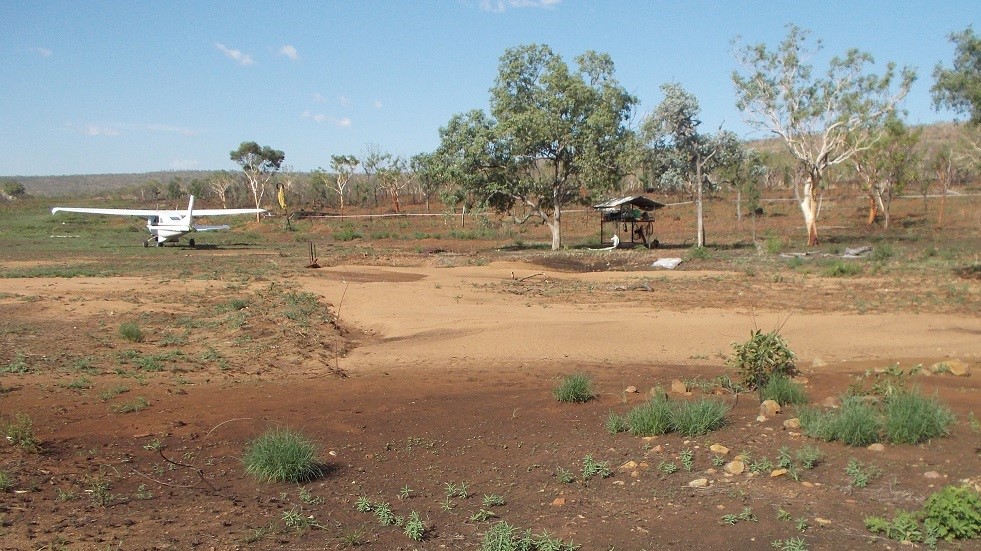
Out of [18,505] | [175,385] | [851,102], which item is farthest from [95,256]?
[851,102]

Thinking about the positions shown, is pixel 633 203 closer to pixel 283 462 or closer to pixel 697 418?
pixel 697 418

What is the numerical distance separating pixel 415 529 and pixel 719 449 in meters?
3.29

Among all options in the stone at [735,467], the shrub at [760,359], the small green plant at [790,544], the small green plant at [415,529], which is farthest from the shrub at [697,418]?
the small green plant at [415,529]

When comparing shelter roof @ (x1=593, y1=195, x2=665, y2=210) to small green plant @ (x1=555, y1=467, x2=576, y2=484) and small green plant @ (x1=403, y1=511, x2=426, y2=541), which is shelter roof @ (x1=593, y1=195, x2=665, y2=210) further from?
small green plant @ (x1=403, y1=511, x2=426, y2=541)

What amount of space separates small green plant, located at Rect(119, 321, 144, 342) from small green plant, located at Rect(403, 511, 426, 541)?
9.57m

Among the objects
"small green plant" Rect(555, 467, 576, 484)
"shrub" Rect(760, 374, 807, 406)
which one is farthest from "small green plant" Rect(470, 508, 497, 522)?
"shrub" Rect(760, 374, 807, 406)

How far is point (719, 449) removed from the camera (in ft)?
24.3

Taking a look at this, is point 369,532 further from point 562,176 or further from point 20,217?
point 20,217

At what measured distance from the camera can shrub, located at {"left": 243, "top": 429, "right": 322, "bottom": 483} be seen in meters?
6.94

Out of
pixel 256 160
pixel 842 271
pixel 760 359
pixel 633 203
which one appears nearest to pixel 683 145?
pixel 633 203

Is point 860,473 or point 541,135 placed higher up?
point 541,135

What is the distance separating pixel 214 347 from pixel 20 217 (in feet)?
212

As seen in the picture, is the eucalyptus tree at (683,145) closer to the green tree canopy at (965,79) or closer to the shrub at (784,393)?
the green tree canopy at (965,79)

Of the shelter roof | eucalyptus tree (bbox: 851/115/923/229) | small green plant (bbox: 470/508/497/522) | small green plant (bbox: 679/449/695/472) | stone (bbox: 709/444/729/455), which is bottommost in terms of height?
small green plant (bbox: 470/508/497/522)
